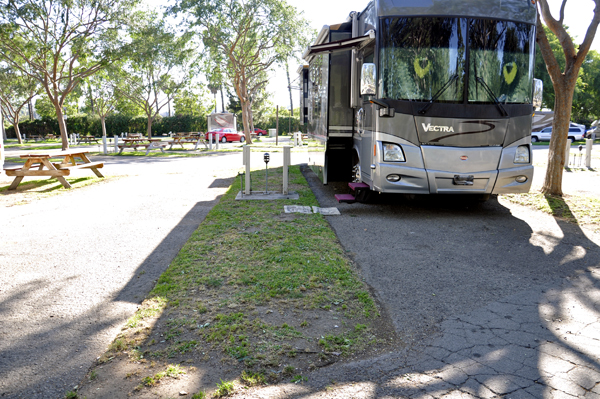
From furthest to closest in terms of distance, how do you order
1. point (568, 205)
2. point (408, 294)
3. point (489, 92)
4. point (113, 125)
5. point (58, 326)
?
point (113, 125), point (568, 205), point (489, 92), point (408, 294), point (58, 326)

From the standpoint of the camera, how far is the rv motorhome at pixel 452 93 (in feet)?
23.5

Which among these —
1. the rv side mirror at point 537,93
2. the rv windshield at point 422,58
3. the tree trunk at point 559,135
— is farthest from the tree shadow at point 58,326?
the tree trunk at point 559,135

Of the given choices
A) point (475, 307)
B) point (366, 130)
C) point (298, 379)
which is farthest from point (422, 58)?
point (298, 379)

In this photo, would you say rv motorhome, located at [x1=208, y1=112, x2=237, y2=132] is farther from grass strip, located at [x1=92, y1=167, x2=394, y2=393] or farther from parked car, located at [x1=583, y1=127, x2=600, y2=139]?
grass strip, located at [x1=92, y1=167, x2=394, y2=393]

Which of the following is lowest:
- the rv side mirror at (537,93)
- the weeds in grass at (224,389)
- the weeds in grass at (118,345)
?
the weeds in grass at (224,389)

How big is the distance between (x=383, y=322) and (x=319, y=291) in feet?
2.50

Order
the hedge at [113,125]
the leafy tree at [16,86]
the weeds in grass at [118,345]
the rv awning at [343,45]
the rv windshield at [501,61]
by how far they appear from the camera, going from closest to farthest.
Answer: the weeds in grass at [118,345] < the rv windshield at [501,61] < the rv awning at [343,45] < the leafy tree at [16,86] < the hedge at [113,125]

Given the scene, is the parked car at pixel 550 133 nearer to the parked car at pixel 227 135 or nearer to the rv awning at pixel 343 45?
the parked car at pixel 227 135

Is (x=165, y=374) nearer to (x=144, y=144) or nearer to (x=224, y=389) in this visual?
(x=224, y=389)

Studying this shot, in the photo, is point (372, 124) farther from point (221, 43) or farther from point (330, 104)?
point (221, 43)

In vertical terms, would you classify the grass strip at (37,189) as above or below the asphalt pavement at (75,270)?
above

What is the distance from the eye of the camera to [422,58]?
23.6ft

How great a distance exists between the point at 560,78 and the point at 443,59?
3.64 meters

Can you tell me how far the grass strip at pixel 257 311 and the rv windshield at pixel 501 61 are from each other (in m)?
3.45
